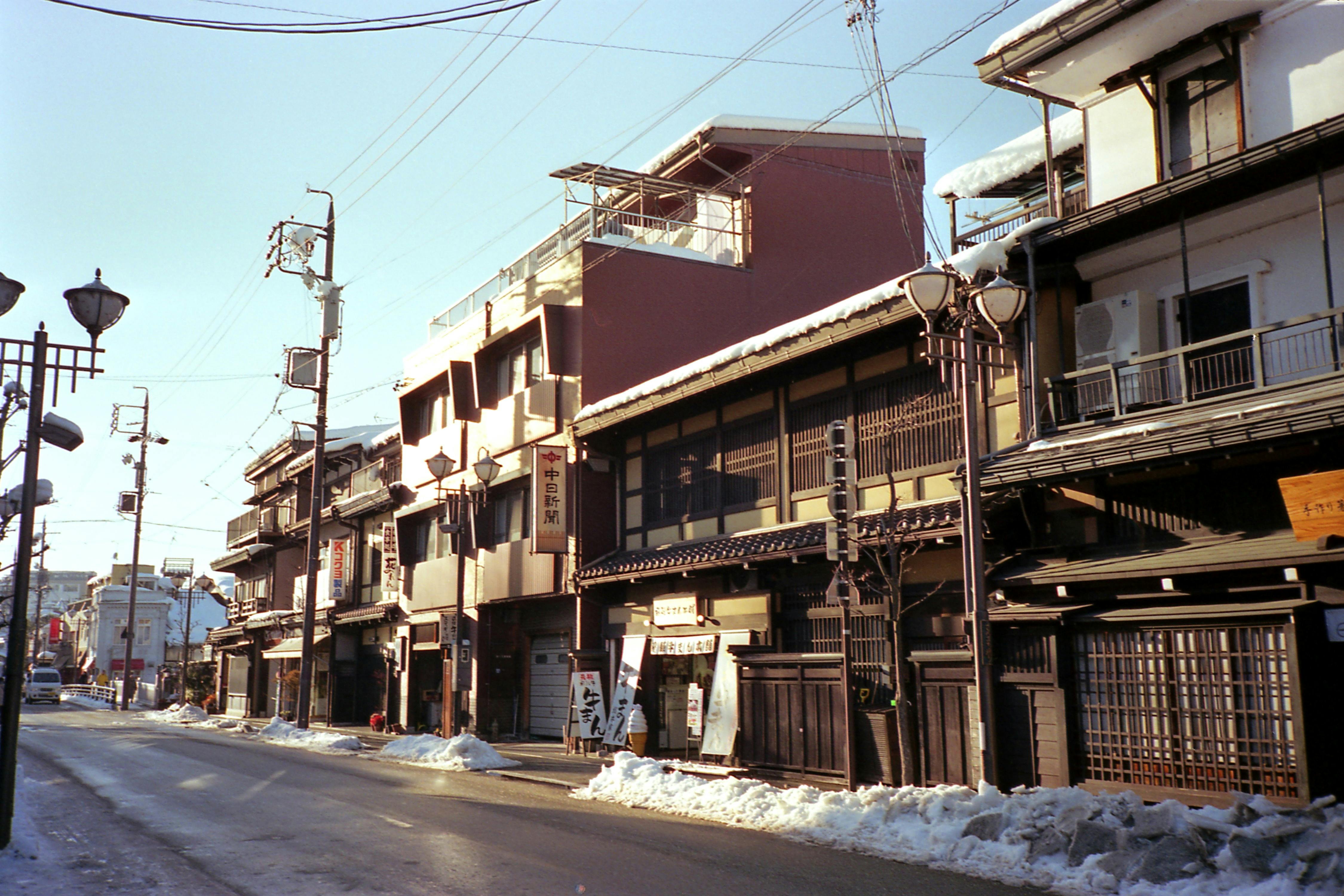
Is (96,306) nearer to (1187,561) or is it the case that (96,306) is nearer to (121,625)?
(1187,561)

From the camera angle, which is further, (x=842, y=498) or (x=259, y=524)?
(x=259, y=524)

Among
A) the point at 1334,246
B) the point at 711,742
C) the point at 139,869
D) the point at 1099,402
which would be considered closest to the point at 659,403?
the point at 711,742

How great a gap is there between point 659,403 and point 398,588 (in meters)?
16.4

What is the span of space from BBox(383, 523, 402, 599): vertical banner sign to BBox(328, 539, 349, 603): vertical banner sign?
5.02m

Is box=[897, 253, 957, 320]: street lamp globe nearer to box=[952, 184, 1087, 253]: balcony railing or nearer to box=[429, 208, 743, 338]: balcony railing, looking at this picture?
box=[952, 184, 1087, 253]: balcony railing

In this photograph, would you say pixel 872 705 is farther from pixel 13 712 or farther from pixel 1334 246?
pixel 13 712

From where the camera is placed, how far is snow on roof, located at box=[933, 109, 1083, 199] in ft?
61.0

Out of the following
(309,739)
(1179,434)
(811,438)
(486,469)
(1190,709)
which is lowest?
(309,739)

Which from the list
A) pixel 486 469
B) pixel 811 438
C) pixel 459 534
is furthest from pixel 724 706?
pixel 459 534

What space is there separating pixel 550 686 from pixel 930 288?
1888 cm

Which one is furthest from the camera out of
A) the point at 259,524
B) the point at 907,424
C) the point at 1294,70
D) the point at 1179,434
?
the point at 259,524

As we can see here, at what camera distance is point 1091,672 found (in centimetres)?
1356

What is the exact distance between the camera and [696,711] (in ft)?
69.0

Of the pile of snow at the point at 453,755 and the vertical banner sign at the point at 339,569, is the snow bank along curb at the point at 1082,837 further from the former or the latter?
the vertical banner sign at the point at 339,569
